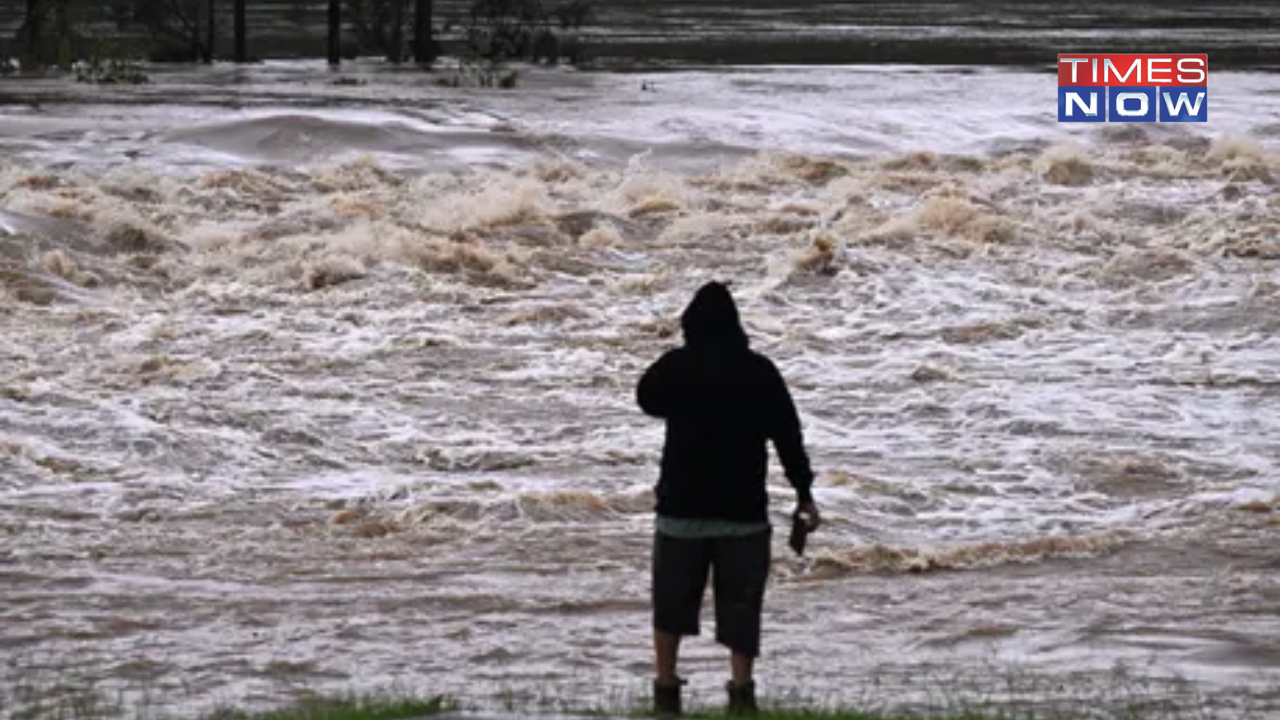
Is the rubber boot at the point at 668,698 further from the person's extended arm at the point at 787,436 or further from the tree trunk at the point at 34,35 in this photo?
the tree trunk at the point at 34,35

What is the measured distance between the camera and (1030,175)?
103 feet

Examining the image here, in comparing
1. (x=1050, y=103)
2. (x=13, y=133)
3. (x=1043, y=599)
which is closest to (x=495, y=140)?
(x=13, y=133)

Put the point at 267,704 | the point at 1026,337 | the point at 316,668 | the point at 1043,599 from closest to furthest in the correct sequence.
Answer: the point at 267,704 → the point at 316,668 → the point at 1043,599 → the point at 1026,337

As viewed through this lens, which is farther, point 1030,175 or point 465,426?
point 1030,175

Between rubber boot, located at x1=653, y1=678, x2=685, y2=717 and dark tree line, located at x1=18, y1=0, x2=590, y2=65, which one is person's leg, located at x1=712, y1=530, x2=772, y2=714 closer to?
rubber boot, located at x1=653, y1=678, x2=685, y2=717

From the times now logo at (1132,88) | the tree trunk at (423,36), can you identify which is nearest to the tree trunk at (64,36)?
the tree trunk at (423,36)

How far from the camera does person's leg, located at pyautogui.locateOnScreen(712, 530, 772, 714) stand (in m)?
8.59

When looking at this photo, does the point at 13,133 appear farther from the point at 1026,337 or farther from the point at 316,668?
the point at 316,668

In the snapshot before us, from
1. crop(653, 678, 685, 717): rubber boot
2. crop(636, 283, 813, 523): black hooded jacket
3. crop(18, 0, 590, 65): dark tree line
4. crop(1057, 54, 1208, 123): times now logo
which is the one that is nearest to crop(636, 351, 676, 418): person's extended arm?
crop(636, 283, 813, 523): black hooded jacket

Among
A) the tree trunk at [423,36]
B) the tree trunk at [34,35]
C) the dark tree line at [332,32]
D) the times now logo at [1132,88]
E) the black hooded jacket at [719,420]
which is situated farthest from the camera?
the tree trunk at [423,36]

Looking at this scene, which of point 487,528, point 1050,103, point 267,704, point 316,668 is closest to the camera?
point 267,704

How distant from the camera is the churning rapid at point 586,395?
37.8 ft

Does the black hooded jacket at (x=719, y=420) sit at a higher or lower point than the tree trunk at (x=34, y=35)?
higher

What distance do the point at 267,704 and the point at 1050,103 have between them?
3068 centimetres
